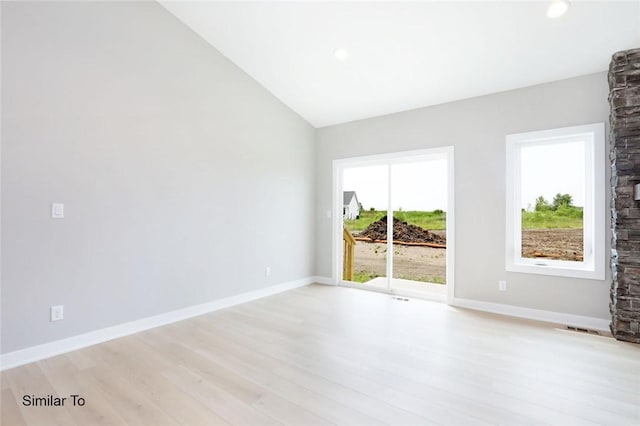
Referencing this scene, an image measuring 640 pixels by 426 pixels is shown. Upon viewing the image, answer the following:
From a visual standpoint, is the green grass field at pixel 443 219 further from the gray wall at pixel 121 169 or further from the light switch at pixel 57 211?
the light switch at pixel 57 211

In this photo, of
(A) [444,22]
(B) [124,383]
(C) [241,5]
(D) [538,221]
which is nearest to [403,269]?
(D) [538,221]

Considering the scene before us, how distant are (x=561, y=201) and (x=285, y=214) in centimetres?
364

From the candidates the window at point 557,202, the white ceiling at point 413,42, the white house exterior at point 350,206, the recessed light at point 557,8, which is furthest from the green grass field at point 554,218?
the white house exterior at point 350,206

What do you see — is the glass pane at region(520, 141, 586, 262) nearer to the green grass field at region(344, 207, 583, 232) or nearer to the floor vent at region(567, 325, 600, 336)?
the green grass field at region(344, 207, 583, 232)

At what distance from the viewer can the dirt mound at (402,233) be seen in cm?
431

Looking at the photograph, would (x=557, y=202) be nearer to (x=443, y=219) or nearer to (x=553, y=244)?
(x=553, y=244)

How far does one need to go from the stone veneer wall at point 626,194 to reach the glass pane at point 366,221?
8.47 feet

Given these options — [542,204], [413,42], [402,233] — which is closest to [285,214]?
[402,233]

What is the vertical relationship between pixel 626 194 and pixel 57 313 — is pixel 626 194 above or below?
above

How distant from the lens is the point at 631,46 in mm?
2834

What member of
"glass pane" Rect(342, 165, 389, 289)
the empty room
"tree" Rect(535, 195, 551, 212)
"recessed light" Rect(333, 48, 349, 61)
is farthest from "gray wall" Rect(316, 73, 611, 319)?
"recessed light" Rect(333, 48, 349, 61)

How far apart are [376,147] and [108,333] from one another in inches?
162

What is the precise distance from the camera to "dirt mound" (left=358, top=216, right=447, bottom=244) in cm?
431

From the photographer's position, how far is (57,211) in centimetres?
256
